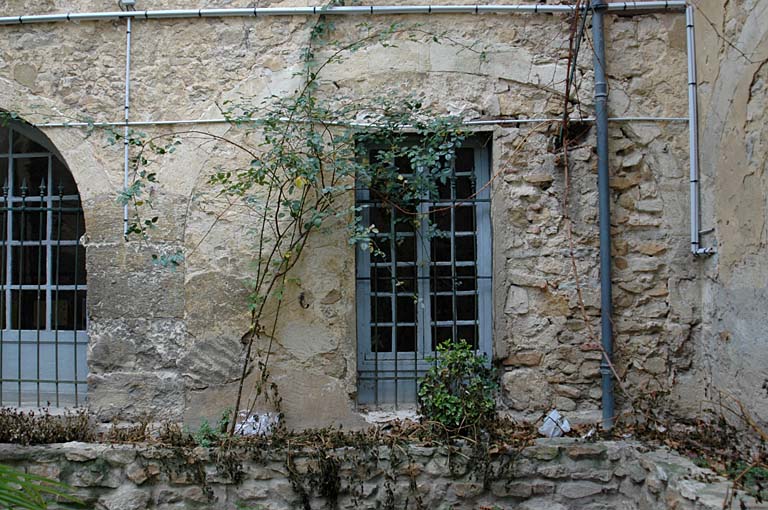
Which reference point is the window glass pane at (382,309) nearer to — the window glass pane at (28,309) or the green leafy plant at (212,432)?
the green leafy plant at (212,432)

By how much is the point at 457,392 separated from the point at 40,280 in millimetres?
2867

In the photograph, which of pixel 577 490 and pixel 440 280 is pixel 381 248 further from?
pixel 577 490

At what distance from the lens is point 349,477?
3.62 metres

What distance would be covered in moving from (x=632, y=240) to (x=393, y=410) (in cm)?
179

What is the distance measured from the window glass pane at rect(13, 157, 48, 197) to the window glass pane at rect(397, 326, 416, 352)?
2649mm

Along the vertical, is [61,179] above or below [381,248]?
above

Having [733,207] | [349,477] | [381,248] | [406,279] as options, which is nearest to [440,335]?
[406,279]

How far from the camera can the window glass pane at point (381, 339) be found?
4.19 m

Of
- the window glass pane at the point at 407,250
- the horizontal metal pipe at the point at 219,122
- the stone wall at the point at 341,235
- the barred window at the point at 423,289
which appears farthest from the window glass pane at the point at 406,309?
the horizontal metal pipe at the point at 219,122

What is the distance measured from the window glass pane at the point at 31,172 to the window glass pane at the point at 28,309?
682mm

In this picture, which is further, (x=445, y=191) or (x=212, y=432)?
(x=445, y=191)

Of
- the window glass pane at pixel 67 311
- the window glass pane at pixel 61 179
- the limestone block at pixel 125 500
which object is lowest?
the limestone block at pixel 125 500

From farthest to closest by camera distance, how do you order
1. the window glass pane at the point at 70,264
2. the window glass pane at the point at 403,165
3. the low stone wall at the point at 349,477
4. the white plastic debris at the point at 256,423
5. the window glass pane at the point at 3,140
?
the window glass pane at the point at 3,140 → the window glass pane at the point at 70,264 → the window glass pane at the point at 403,165 → the white plastic debris at the point at 256,423 → the low stone wall at the point at 349,477

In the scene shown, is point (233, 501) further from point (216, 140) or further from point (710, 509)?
point (710, 509)
